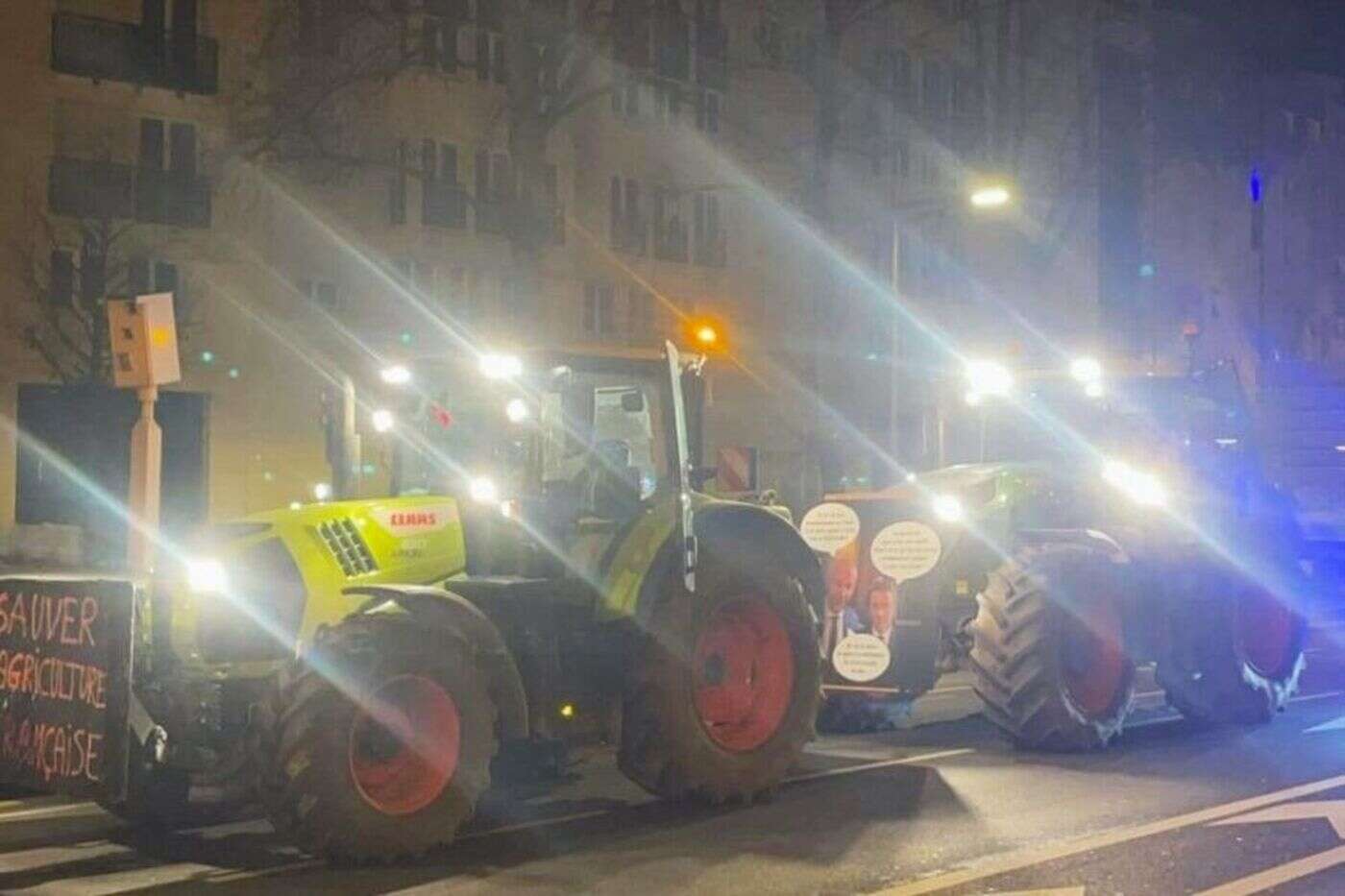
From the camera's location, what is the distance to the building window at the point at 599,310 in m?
42.4

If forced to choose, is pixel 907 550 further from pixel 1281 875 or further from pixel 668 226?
pixel 668 226

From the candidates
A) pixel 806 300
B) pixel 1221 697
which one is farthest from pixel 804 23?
pixel 1221 697

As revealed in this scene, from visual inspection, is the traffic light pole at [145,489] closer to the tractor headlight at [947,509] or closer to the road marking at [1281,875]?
the road marking at [1281,875]

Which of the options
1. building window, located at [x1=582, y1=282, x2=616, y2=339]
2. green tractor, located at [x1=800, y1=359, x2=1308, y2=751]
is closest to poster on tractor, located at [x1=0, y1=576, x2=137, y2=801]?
green tractor, located at [x1=800, y1=359, x2=1308, y2=751]

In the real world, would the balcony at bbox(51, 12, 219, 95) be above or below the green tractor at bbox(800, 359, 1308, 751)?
above

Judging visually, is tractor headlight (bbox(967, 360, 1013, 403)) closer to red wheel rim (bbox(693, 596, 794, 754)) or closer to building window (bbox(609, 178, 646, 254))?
red wheel rim (bbox(693, 596, 794, 754))

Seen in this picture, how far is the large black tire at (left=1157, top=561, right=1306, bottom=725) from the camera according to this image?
1394 cm

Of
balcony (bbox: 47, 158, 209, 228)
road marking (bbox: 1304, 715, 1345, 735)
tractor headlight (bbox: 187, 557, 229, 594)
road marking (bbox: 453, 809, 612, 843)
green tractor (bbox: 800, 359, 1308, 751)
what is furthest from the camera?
balcony (bbox: 47, 158, 209, 228)

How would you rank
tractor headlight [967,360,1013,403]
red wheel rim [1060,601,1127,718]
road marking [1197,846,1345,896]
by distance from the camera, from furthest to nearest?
tractor headlight [967,360,1013,403], red wheel rim [1060,601,1127,718], road marking [1197,846,1345,896]

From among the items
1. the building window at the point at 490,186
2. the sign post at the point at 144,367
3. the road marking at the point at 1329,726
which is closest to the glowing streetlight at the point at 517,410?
the sign post at the point at 144,367

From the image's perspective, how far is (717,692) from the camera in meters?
11.0

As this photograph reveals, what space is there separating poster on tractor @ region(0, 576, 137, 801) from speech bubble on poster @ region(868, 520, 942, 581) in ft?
19.5

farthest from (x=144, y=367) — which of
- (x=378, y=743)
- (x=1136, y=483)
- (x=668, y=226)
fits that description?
(x=668, y=226)

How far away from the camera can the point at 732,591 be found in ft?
36.1
